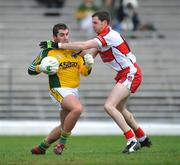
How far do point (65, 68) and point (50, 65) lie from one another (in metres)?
0.40

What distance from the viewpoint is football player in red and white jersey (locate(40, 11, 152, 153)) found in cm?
1316

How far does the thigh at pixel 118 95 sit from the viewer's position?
13.3 m

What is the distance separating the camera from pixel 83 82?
23.3 metres

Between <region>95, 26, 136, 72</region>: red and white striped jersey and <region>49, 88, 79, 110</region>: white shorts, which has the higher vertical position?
<region>95, 26, 136, 72</region>: red and white striped jersey

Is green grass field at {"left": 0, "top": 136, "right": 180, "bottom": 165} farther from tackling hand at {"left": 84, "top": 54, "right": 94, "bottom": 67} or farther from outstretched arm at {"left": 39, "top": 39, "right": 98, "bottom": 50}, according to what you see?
outstretched arm at {"left": 39, "top": 39, "right": 98, "bottom": 50}

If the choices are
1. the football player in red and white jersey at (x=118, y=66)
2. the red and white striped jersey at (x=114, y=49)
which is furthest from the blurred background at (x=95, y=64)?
the red and white striped jersey at (x=114, y=49)

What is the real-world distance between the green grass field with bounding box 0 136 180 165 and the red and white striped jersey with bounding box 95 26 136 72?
148cm

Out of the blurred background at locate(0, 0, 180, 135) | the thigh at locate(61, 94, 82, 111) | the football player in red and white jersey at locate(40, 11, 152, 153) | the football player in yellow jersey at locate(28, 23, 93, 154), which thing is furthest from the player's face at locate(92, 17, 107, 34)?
the blurred background at locate(0, 0, 180, 135)

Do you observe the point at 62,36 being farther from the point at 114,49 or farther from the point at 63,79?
the point at 114,49

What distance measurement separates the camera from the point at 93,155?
1272 centimetres

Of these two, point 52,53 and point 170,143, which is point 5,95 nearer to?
point 170,143

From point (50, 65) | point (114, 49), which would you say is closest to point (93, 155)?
point (50, 65)

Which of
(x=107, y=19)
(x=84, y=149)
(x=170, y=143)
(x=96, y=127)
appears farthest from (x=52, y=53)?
(x=96, y=127)

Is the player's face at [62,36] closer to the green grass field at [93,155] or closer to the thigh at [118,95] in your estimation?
the thigh at [118,95]
